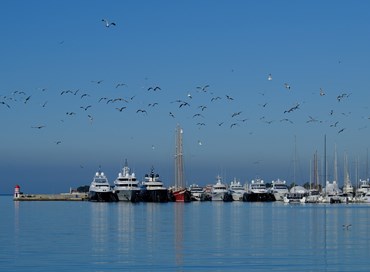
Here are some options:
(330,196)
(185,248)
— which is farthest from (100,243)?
(330,196)

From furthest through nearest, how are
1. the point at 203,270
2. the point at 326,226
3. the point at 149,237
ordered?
the point at 326,226
the point at 149,237
the point at 203,270

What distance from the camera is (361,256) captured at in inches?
2189

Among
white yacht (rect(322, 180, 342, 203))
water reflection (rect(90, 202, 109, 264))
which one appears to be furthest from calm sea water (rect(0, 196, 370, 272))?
white yacht (rect(322, 180, 342, 203))

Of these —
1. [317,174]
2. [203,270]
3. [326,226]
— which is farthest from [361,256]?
[317,174]

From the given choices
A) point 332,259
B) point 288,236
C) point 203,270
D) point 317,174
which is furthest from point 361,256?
point 317,174

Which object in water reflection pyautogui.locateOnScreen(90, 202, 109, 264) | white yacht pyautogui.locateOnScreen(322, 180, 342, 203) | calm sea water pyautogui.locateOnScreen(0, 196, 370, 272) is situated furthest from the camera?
white yacht pyautogui.locateOnScreen(322, 180, 342, 203)

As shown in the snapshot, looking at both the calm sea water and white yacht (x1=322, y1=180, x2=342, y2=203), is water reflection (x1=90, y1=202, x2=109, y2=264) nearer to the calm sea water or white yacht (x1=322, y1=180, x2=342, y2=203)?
the calm sea water

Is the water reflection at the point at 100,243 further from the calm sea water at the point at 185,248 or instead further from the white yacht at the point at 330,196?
the white yacht at the point at 330,196

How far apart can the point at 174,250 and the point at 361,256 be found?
12.8m

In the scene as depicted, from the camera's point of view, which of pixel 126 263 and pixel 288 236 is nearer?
pixel 126 263

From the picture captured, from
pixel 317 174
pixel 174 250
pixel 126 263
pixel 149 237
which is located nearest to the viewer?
pixel 126 263

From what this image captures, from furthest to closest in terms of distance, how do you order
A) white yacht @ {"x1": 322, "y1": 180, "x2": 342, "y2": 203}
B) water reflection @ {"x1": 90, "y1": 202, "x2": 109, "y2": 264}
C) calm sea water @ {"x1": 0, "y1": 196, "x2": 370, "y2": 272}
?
white yacht @ {"x1": 322, "y1": 180, "x2": 342, "y2": 203} < water reflection @ {"x1": 90, "y1": 202, "x2": 109, "y2": 264} < calm sea water @ {"x1": 0, "y1": 196, "x2": 370, "y2": 272}

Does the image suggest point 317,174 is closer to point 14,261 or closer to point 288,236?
point 288,236

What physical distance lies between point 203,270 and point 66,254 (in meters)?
12.6
